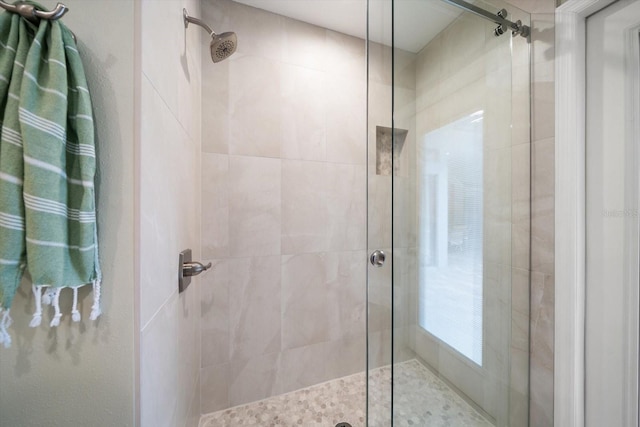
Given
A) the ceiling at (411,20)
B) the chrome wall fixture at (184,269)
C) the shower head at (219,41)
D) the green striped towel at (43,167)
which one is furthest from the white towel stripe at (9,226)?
the ceiling at (411,20)

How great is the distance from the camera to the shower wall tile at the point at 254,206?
140 centimetres

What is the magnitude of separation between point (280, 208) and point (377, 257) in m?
0.67

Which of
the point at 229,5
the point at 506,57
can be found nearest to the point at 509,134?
the point at 506,57

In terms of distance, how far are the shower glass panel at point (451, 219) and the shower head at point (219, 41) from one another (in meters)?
0.61

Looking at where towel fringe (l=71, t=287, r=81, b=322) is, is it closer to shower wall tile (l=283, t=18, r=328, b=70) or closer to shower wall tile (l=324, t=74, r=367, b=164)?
shower wall tile (l=324, t=74, r=367, b=164)

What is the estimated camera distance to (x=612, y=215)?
2.70 ft

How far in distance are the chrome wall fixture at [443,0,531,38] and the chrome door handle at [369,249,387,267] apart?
1097 millimetres

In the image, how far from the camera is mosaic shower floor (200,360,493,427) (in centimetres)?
102

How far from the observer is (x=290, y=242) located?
1.51 m

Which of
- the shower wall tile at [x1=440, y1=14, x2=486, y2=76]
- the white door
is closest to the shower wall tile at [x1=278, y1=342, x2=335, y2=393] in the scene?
the white door

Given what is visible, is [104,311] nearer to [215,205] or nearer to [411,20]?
[215,205]

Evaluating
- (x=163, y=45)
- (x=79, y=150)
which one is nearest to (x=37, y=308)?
(x=79, y=150)

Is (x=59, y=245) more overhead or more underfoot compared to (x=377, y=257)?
more overhead

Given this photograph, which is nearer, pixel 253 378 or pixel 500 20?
pixel 500 20
